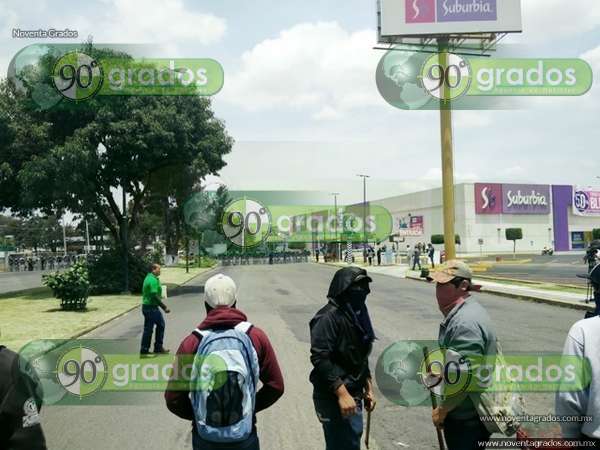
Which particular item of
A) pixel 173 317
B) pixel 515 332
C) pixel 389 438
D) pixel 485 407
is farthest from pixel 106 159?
pixel 485 407

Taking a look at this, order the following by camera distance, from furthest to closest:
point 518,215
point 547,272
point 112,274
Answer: point 518,215
point 547,272
point 112,274

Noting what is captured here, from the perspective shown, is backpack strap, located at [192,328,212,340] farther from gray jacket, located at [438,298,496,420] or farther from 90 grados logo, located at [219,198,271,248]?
90 grados logo, located at [219,198,271,248]

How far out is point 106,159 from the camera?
2242 centimetres

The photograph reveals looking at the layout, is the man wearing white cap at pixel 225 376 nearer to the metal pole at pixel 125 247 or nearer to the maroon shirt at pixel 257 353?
the maroon shirt at pixel 257 353

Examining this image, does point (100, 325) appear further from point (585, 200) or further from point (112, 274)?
point (585, 200)

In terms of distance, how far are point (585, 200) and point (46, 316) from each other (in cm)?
7907

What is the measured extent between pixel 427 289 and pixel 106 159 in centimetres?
1476

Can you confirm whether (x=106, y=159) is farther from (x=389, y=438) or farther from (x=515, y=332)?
(x=389, y=438)

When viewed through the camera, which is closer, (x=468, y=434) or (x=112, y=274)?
(x=468, y=434)

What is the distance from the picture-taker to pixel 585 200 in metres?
77.7

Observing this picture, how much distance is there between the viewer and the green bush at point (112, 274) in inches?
941

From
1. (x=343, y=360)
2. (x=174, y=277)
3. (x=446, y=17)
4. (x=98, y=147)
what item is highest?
(x=446, y=17)

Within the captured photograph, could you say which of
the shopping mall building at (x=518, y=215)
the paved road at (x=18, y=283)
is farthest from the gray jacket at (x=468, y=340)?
the shopping mall building at (x=518, y=215)

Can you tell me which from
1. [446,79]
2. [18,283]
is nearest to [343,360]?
[446,79]
